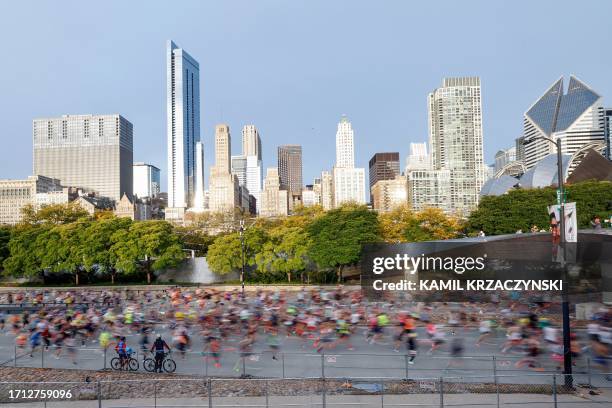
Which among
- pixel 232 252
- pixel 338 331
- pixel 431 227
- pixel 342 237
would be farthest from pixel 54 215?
pixel 338 331

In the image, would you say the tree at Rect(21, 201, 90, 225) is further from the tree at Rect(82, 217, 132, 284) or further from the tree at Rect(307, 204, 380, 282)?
the tree at Rect(307, 204, 380, 282)

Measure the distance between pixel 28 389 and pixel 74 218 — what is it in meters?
94.4

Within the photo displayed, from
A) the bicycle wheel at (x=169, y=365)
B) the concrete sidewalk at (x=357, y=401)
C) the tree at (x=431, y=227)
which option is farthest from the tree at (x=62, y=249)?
the concrete sidewalk at (x=357, y=401)

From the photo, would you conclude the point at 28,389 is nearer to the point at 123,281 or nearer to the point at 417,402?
the point at 417,402

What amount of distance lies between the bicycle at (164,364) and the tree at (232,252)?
111 ft

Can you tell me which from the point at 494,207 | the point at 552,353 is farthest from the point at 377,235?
the point at 552,353

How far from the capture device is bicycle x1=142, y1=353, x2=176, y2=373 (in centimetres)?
1764

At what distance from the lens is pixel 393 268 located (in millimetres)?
13906

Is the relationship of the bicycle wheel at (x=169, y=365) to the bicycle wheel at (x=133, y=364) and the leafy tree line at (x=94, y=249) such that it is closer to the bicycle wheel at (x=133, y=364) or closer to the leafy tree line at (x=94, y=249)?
the bicycle wheel at (x=133, y=364)

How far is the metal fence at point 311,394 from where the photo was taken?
42.0ft

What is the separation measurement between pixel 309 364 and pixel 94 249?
42679 mm

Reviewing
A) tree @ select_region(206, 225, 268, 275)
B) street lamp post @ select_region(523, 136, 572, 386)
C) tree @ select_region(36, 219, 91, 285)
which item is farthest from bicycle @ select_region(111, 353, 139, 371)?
tree @ select_region(36, 219, 91, 285)

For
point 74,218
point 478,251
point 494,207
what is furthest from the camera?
point 74,218

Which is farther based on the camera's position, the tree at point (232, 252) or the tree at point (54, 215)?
the tree at point (54, 215)
